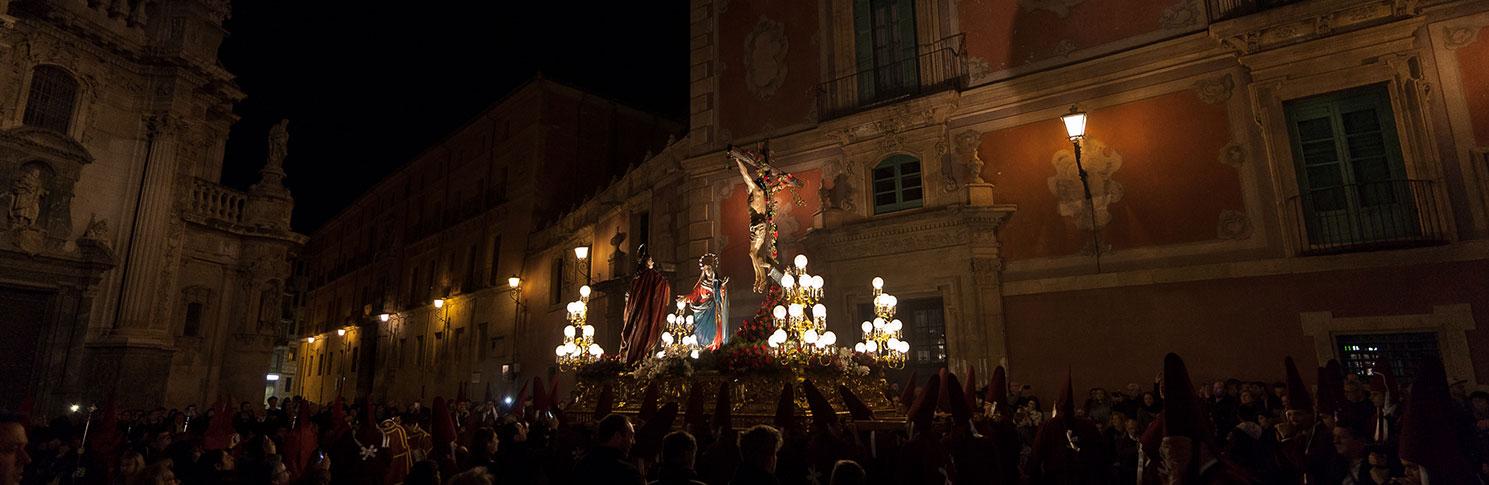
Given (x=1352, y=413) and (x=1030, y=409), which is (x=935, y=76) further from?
(x=1352, y=413)

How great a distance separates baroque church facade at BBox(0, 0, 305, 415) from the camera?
14.0 m

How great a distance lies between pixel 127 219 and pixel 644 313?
12286 mm

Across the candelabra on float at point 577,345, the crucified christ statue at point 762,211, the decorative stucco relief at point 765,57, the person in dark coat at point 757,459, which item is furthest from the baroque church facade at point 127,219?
the person in dark coat at point 757,459

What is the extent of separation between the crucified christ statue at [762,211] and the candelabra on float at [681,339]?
→ 1.30m

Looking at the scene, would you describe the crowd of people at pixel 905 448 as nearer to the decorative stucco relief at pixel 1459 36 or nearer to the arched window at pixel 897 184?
the decorative stucco relief at pixel 1459 36

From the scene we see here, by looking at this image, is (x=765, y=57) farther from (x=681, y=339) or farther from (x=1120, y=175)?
(x=1120, y=175)

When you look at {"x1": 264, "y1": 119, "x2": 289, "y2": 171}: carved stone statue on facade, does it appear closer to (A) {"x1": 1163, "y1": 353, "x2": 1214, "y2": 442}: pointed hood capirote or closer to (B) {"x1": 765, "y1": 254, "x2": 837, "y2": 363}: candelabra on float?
(B) {"x1": 765, "y1": 254, "x2": 837, "y2": 363}: candelabra on float

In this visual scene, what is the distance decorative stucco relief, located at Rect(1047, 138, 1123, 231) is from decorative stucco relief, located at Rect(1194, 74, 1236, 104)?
154 cm

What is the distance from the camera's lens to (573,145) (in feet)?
96.3

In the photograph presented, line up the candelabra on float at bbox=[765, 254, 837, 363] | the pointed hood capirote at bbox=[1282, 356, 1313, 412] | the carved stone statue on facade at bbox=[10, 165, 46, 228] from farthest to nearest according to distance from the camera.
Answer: the carved stone statue on facade at bbox=[10, 165, 46, 228], the candelabra on float at bbox=[765, 254, 837, 363], the pointed hood capirote at bbox=[1282, 356, 1313, 412]

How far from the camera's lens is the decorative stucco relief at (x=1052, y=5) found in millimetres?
13258

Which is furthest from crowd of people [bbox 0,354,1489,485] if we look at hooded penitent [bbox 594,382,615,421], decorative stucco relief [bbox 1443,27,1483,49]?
decorative stucco relief [bbox 1443,27,1483,49]

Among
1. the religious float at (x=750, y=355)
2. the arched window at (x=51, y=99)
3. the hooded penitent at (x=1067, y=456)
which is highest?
the arched window at (x=51, y=99)

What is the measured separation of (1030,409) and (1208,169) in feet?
16.6
